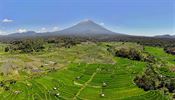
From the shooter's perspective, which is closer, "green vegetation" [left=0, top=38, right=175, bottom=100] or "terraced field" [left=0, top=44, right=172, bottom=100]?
"terraced field" [left=0, top=44, right=172, bottom=100]

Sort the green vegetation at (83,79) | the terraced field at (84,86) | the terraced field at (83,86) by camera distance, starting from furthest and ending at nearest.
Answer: the green vegetation at (83,79) < the terraced field at (84,86) < the terraced field at (83,86)

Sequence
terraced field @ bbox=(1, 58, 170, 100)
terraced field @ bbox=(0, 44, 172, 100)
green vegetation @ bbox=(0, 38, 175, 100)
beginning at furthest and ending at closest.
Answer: green vegetation @ bbox=(0, 38, 175, 100) → terraced field @ bbox=(1, 58, 170, 100) → terraced field @ bbox=(0, 44, 172, 100)

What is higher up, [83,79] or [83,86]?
[83,79]

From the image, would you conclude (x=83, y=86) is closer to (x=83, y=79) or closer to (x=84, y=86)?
(x=84, y=86)

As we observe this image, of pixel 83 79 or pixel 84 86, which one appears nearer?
pixel 84 86

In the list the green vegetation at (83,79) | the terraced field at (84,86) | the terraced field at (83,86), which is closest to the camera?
the terraced field at (83,86)

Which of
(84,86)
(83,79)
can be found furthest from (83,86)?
(83,79)

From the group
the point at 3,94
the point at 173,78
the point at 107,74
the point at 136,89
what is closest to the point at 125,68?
the point at 107,74

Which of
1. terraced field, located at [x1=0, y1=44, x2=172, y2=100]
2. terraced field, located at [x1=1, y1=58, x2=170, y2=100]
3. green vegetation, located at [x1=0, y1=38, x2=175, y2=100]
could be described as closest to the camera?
terraced field, located at [x1=0, y1=44, x2=172, y2=100]

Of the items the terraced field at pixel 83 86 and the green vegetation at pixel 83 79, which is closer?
the terraced field at pixel 83 86
